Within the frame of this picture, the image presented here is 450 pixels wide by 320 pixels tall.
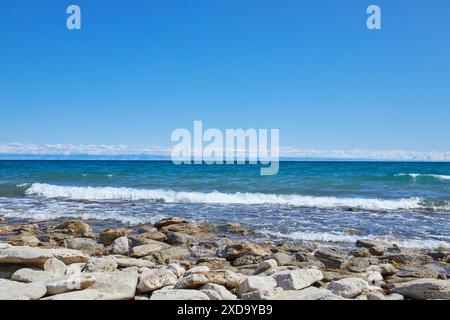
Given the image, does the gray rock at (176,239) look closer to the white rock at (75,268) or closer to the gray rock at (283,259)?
the gray rock at (283,259)

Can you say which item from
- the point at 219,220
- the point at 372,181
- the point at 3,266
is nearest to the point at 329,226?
the point at 219,220

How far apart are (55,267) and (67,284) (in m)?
1.24

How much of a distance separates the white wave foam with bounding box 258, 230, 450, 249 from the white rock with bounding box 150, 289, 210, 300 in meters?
5.53

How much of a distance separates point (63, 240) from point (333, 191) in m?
16.2

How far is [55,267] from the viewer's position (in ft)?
17.4

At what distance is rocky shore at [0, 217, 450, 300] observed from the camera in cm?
425

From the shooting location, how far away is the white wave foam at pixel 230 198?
651 inches

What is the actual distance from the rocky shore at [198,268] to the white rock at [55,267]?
1 cm

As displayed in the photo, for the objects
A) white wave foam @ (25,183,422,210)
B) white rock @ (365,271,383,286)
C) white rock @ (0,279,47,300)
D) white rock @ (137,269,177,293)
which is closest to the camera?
white rock @ (0,279,47,300)

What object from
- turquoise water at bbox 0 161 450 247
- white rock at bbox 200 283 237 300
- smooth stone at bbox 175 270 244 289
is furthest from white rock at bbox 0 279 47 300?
turquoise water at bbox 0 161 450 247

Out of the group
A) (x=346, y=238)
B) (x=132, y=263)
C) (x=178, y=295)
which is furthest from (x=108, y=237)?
(x=346, y=238)

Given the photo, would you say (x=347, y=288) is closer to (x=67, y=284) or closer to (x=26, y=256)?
(x=67, y=284)

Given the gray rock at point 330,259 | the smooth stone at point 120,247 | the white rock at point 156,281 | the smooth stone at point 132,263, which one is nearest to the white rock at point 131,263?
the smooth stone at point 132,263

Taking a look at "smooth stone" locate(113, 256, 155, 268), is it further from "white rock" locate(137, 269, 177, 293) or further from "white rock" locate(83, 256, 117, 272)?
"white rock" locate(137, 269, 177, 293)
